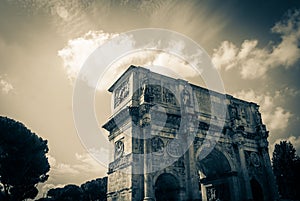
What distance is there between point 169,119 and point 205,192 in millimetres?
9814

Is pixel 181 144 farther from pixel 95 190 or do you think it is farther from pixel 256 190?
pixel 95 190

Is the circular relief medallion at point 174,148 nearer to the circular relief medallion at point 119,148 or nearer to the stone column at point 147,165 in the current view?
the stone column at point 147,165

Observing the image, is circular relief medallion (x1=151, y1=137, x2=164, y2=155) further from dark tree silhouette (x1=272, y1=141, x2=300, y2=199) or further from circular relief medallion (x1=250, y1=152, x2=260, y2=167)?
dark tree silhouette (x1=272, y1=141, x2=300, y2=199)

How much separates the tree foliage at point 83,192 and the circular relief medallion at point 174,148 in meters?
30.4

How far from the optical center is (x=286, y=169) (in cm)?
3944

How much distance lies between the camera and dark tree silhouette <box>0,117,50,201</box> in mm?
26672

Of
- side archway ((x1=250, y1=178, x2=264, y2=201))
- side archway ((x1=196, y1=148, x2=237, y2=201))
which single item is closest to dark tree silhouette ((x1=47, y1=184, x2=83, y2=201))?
side archway ((x1=196, y1=148, x2=237, y2=201))

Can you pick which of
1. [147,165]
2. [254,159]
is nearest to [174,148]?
[147,165]

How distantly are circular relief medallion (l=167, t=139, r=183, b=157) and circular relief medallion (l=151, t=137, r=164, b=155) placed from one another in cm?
71

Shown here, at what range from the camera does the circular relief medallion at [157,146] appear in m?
18.5

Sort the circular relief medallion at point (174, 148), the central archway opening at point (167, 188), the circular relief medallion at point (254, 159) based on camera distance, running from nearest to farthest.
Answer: the central archway opening at point (167, 188) < the circular relief medallion at point (174, 148) < the circular relief medallion at point (254, 159)

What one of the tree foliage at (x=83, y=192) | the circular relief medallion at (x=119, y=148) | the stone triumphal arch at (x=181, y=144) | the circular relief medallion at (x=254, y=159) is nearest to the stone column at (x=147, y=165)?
the stone triumphal arch at (x=181, y=144)

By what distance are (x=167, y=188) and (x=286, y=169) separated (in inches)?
1189

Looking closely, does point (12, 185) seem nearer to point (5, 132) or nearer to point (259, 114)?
point (5, 132)
